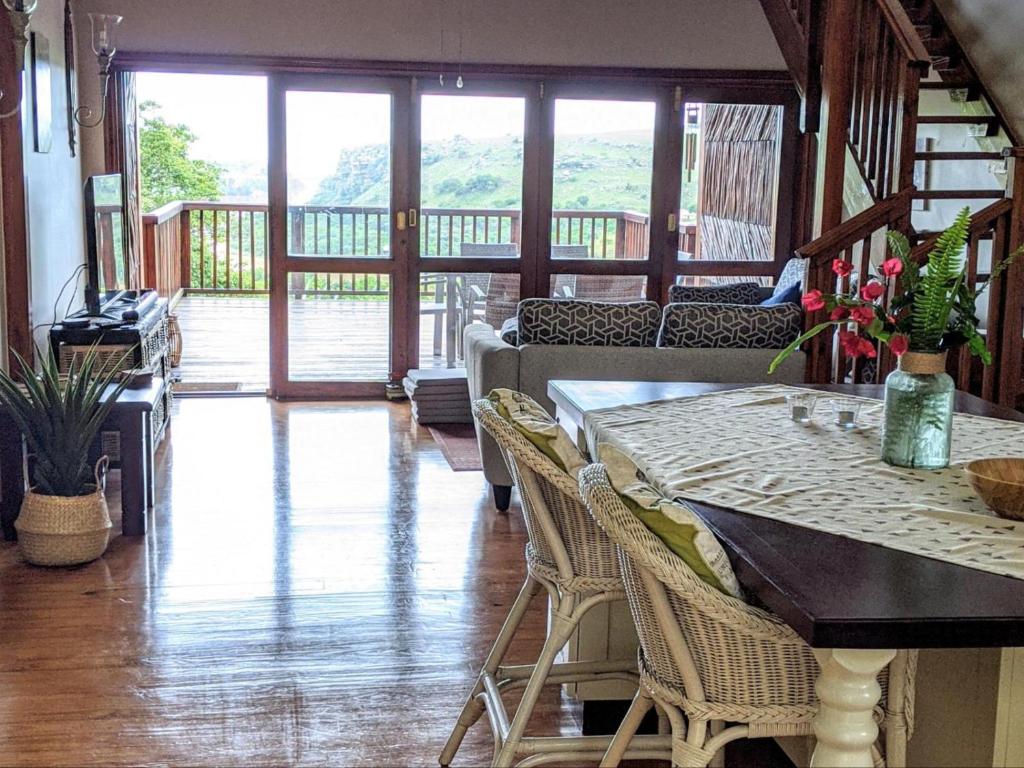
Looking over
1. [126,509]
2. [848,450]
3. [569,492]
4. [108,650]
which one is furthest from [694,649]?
[126,509]

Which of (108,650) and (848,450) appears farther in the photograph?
(108,650)

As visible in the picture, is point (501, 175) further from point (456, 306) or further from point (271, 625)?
point (271, 625)

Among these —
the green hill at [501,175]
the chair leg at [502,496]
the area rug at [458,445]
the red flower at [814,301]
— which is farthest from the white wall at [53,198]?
the red flower at [814,301]

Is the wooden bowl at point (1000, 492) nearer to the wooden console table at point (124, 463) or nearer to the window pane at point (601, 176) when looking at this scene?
the wooden console table at point (124, 463)

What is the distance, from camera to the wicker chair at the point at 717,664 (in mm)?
1807

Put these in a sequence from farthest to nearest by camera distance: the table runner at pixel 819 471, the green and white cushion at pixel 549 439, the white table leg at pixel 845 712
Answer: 1. the green and white cushion at pixel 549 439
2. the table runner at pixel 819 471
3. the white table leg at pixel 845 712

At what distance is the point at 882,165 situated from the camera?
5656 mm

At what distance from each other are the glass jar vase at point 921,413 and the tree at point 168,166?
10656 millimetres

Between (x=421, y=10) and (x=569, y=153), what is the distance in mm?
1224

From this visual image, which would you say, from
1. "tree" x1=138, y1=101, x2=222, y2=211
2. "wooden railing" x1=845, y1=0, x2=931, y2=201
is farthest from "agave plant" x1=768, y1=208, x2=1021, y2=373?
"tree" x1=138, y1=101, x2=222, y2=211

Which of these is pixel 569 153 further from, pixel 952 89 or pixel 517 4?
pixel 952 89

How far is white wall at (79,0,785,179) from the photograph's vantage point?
7.02 meters

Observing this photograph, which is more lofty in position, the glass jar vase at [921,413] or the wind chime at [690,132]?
the wind chime at [690,132]

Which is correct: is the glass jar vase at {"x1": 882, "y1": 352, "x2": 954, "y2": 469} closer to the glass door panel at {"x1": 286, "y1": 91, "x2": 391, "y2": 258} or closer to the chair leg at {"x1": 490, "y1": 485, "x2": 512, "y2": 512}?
the chair leg at {"x1": 490, "y1": 485, "x2": 512, "y2": 512}
